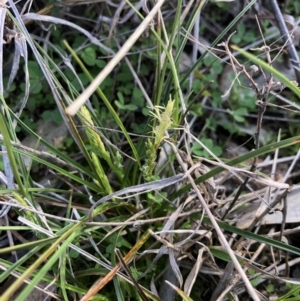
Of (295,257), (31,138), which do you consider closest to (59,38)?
(31,138)

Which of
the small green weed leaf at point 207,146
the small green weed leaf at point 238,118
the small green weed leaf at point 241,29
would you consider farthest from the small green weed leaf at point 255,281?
the small green weed leaf at point 241,29

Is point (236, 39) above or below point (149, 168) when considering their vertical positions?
above

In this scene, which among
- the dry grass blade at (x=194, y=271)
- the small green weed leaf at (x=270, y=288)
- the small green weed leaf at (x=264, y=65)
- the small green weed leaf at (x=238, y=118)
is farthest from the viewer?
the small green weed leaf at (x=238, y=118)

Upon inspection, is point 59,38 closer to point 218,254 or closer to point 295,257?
point 218,254

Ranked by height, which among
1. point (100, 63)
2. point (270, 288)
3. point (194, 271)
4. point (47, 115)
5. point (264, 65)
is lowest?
point (270, 288)

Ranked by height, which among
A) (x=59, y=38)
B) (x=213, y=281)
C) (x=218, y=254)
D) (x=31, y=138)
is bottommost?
(x=213, y=281)

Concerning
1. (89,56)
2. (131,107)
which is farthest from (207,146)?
(89,56)

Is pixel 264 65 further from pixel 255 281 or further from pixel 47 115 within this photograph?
pixel 47 115

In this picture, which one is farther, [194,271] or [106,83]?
[106,83]

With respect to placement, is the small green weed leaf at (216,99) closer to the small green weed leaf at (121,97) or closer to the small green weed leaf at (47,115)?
the small green weed leaf at (121,97)
